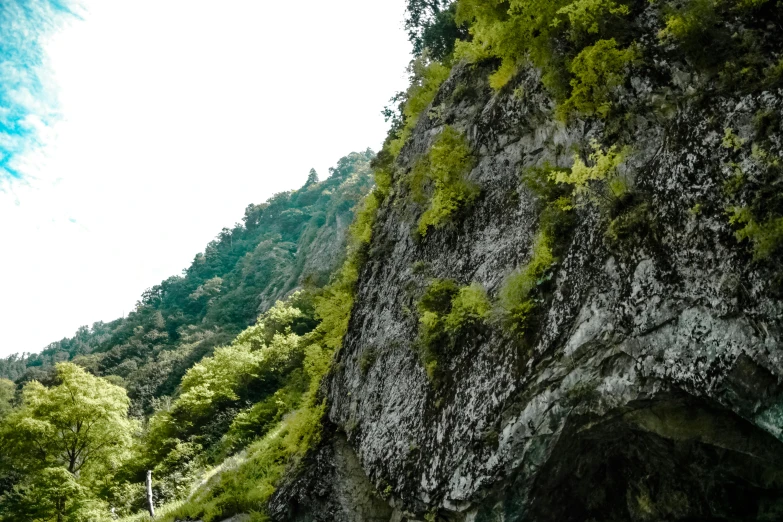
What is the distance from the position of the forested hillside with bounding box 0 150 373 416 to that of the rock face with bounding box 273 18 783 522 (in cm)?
3190

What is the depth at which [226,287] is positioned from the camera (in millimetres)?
82438

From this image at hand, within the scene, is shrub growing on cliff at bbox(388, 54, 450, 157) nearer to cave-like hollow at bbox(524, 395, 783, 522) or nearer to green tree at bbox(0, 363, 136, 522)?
cave-like hollow at bbox(524, 395, 783, 522)

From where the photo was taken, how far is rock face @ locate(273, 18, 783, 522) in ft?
16.5

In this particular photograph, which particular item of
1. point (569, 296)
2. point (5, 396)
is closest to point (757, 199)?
point (569, 296)

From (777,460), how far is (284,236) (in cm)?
9312

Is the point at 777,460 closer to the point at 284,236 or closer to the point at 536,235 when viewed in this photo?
the point at 536,235

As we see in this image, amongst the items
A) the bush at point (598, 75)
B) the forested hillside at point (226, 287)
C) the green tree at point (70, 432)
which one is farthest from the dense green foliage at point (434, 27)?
the green tree at point (70, 432)

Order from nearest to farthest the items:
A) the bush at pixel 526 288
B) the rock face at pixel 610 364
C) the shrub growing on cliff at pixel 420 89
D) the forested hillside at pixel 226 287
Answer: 1. the rock face at pixel 610 364
2. the bush at pixel 526 288
3. the shrub growing on cliff at pixel 420 89
4. the forested hillside at pixel 226 287

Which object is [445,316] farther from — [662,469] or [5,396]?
[5,396]

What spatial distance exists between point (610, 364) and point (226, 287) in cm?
8358

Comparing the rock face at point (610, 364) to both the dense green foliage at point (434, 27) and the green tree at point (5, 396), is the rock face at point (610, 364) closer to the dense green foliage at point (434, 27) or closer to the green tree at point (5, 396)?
the dense green foliage at point (434, 27)

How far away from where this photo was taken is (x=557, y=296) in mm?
6777

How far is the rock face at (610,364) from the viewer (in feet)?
16.5

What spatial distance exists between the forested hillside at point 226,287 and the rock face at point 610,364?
31897 millimetres
